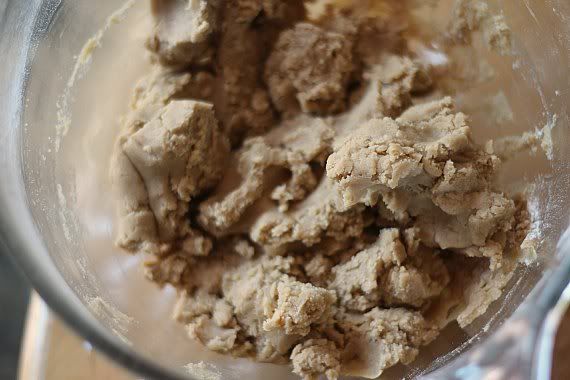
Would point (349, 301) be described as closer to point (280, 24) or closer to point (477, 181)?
point (477, 181)

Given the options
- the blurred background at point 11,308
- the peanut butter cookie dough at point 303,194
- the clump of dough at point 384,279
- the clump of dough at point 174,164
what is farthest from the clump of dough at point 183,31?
the blurred background at point 11,308

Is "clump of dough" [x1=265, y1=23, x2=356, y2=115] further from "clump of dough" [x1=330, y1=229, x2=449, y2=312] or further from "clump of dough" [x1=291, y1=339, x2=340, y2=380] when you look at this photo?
"clump of dough" [x1=291, y1=339, x2=340, y2=380]

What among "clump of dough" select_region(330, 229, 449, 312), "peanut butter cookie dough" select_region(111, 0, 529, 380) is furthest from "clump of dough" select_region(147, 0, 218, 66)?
"clump of dough" select_region(330, 229, 449, 312)

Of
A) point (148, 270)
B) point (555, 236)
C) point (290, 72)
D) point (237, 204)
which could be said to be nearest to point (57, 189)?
point (148, 270)

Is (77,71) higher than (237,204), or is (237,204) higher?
(77,71)

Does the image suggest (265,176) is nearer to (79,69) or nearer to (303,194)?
(303,194)

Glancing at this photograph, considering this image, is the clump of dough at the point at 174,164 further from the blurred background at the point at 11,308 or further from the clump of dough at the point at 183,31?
the blurred background at the point at 11,308

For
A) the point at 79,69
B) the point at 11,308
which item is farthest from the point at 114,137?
the point at 11,308

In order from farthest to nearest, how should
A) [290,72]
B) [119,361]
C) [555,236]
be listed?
1. [290,72]
2. [555,236]
3. [119,361]
